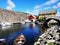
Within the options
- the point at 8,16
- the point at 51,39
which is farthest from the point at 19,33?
the point at 8,16

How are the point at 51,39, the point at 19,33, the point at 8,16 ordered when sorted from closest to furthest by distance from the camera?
the point at 51,39, the point at 19,33, the point at 8,16

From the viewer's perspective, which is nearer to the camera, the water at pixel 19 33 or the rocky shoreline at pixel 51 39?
the rocky shoreline at pixel 51 39

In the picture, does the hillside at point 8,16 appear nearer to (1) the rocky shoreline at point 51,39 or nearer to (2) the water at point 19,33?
(2) the water at point 19,33

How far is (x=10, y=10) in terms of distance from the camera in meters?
190

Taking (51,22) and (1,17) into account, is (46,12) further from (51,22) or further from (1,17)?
(1,17)

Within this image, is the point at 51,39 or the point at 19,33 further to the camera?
the point at 19,33

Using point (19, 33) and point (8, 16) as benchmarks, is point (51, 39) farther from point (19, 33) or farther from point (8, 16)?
point (8, 16)

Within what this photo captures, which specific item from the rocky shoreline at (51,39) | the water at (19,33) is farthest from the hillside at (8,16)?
the rocky shoreline at (51,39)

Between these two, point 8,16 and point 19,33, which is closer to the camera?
point 19,33

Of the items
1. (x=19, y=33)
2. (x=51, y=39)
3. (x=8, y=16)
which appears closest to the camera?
(x=51, y=39)

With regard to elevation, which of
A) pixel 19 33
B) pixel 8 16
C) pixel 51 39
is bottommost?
pixel 51 39

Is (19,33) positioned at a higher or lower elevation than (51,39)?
higher

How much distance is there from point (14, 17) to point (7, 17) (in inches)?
518

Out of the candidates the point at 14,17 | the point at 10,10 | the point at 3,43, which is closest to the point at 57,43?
the point at 3,43
